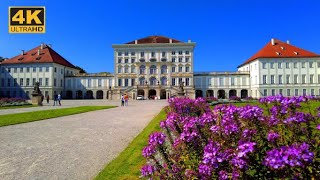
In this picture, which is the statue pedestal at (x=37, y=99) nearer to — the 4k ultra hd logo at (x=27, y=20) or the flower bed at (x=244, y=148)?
the 4k ultra hd logo at (x=27, y=20)

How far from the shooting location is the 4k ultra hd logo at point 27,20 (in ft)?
50.3

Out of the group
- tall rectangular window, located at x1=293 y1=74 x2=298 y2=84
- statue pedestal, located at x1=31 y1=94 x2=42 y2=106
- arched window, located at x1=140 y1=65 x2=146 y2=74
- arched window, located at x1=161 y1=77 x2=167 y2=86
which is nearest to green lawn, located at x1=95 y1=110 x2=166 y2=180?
statue pedestal, located at x1=31 y1=94 x2=42 y2=106

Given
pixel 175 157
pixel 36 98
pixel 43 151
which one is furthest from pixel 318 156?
pixel 36 98

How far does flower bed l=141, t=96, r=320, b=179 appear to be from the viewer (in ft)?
6.79

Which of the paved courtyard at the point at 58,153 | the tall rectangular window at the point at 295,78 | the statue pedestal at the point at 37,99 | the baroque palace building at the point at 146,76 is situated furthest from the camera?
the baroque palace building at the point at 146,76

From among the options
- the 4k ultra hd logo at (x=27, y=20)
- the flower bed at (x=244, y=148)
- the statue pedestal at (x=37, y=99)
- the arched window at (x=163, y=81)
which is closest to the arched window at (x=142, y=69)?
the arched window at (x=163, y=81)

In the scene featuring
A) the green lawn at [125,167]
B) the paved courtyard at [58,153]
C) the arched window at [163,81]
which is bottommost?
the paved courtyard at [58,153]

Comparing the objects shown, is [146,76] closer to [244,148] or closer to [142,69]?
[142,69]

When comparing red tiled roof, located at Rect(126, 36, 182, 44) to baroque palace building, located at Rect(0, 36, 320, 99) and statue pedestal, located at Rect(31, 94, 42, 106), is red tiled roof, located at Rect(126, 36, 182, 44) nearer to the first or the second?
baroque palace building, located at Rect(0, 36, 320, 99)

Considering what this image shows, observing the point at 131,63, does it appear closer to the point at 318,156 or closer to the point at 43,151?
the point at 43,151

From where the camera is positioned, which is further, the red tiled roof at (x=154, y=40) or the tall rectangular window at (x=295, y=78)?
the red tiled roof at (x=154, y=40)

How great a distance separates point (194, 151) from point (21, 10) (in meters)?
16.1

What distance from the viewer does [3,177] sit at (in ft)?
17.3

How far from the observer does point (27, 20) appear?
51.7 ft
